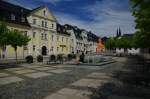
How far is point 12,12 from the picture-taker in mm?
39906

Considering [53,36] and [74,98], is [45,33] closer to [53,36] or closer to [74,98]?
[53,36]

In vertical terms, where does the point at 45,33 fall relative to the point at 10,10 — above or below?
below

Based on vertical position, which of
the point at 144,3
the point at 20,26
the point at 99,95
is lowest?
the point at 99,95

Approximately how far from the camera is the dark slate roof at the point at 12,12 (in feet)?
123

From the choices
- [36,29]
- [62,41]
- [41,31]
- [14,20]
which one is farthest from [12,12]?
[62,41]

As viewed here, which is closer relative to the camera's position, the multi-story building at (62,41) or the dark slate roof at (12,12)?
the dark slate roof at (12,12)

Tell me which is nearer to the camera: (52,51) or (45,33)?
(45,33)

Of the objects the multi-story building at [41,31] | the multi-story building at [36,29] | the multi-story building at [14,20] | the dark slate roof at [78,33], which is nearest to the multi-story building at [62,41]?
the multi-story building at [36,29]

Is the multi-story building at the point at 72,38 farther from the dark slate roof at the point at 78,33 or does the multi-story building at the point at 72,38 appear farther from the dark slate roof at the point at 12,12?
the dark slate roof at the point at 12,12

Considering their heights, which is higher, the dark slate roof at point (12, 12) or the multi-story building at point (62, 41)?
the dark slate roof at point (12, 12)

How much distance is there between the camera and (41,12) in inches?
1873

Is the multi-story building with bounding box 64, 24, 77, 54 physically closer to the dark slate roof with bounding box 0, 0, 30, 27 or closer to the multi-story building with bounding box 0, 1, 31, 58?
the dark slate roof with bounding box 0, 0, 30, 27

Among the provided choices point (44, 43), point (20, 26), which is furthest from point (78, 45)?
point (20, 26)

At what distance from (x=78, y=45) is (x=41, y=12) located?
28.1 metres
